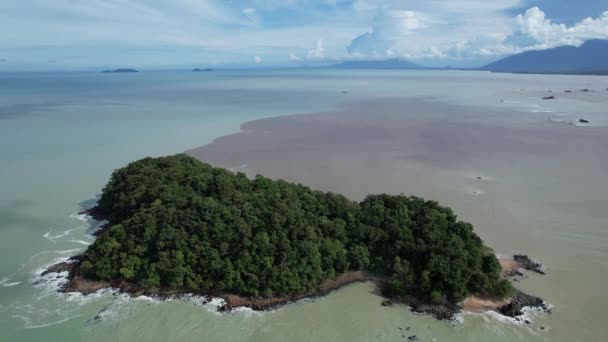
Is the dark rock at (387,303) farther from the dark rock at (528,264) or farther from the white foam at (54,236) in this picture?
the white foam at (54,236)

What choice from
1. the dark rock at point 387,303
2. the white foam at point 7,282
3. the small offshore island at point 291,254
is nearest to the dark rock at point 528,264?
the small offshore island at point 291,254

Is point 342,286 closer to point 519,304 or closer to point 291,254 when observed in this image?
point 291,254

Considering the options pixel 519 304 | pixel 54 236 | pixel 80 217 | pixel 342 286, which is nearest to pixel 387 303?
pixel 342 286

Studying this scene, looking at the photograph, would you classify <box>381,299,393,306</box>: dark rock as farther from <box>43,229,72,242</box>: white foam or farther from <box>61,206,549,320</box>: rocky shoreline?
<box>43,229,72,242</box>: white foam

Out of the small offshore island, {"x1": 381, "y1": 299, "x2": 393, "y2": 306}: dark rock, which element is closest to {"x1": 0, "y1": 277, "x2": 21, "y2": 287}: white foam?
the small offshore island

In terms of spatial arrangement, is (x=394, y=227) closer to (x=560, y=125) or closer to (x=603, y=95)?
(x=560, y=125)
